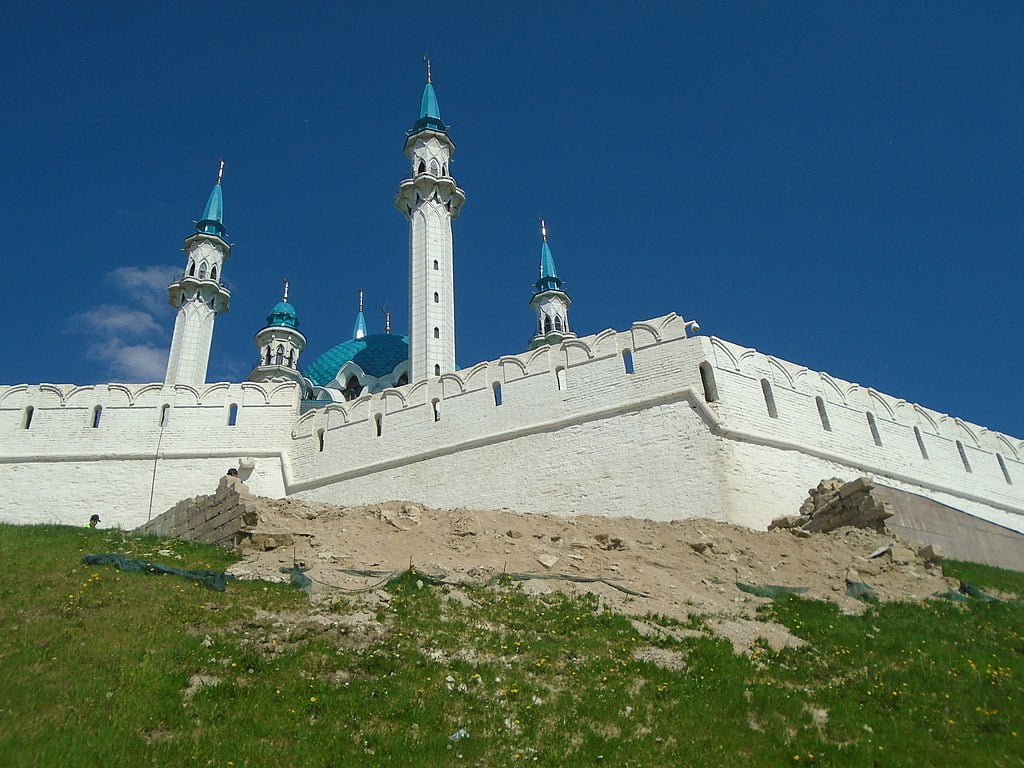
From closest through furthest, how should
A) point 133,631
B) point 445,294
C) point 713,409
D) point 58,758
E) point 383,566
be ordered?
point 58,758 → point 133,631 → point 383,566 → point 713,409 → point 445,294

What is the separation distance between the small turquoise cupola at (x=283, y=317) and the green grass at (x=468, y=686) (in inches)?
1304

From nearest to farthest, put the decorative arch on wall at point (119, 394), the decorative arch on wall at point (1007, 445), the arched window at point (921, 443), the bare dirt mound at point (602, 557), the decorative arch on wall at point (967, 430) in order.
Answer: the bare dirt mound at point (602, 557) < the arched window at point (921, 443) < the decorative arch on wall at point (119, 394) < the decorative arch on wall at point (967, 430) < the decorative arch on wall at point (1007, 445)

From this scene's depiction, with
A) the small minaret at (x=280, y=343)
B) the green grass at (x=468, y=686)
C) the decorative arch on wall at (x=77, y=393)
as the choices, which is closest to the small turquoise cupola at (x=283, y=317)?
the small minaret at (x=280, y=343)

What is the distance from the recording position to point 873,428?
73.2 feet

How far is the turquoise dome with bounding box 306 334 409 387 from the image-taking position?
134 ft

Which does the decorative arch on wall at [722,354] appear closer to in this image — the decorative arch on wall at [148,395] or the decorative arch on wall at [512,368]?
the decorative arch on wall at [512,368]

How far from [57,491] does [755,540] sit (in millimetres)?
17209

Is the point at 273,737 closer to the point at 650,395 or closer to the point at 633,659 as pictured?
the point at 633,659

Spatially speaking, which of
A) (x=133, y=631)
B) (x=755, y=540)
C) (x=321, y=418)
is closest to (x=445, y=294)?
(x=321, y=418)

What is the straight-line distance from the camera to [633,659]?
9.84 m

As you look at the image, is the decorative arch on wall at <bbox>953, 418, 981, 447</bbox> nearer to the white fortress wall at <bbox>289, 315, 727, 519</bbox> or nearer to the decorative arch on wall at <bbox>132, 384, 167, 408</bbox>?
the white fortress wall at <bbox>289, 315, 727, 519</bbox>

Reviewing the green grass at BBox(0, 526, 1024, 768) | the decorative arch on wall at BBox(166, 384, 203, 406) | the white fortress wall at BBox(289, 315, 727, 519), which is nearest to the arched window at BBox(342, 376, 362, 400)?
the decorative arch on wall at BBox(166, 384, 203, 406)

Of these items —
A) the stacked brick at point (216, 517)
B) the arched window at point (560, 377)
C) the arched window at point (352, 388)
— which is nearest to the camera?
the stacked brick at point (216, 517)

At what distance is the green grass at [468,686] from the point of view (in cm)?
757
